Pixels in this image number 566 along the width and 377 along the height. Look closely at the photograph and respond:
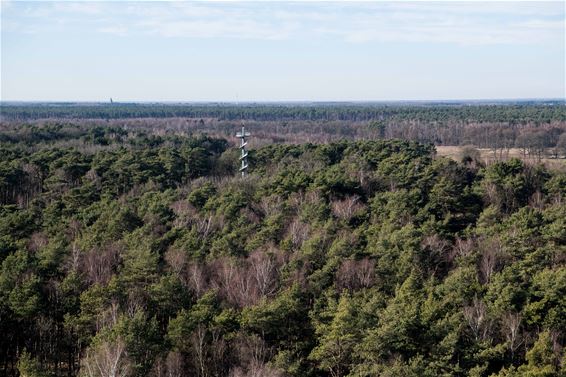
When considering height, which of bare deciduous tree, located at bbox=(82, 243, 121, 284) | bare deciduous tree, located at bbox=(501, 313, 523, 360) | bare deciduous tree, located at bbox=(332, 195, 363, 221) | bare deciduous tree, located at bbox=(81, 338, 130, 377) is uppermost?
bare deciduous tree, located at bbox=(332, 195, 363, 221)

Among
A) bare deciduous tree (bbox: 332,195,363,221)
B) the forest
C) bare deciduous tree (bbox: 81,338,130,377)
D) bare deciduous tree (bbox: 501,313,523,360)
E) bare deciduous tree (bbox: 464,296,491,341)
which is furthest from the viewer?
bare deciduous tree (bbox: 332,195,363,221)

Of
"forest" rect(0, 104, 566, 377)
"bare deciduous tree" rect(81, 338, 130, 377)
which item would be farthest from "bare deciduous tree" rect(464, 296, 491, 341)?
"bare deciduous tree" rect(81, 338, 130, 377)

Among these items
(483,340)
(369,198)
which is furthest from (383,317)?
(369,198)

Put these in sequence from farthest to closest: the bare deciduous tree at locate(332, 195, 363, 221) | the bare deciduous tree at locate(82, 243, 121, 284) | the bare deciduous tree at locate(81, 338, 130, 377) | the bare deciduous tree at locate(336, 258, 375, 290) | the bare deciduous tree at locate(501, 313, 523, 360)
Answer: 1. the bare deciduous tree at locate(332, 195, 363, 221)
2. the bare deciduous tree at locate(336, 258, 375, 290)
3. the bare deciduous tree at locate(82, 243, 121, 284)
4. the bare deciduous tree at locate(501, 313, 523, 360)
5. the bare deciduous tree at locate(81, 338, 130, 377)

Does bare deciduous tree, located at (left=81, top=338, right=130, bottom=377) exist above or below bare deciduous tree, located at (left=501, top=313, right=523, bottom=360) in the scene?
above

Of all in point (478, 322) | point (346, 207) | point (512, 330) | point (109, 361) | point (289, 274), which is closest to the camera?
point (109, 361)

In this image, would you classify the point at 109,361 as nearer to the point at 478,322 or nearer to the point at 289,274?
the point at 289,274

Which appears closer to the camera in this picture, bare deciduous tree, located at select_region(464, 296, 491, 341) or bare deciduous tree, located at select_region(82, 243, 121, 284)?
bare deciduous tree, located at select_region(464, 296, 491, 341)

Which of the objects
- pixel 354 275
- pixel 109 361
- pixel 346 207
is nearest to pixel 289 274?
pixel 354 275

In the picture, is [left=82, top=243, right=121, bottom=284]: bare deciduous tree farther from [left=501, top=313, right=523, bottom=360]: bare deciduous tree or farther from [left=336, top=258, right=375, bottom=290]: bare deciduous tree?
[left=501, top=313, right=523, bottom=360]: bare deciduous tree
